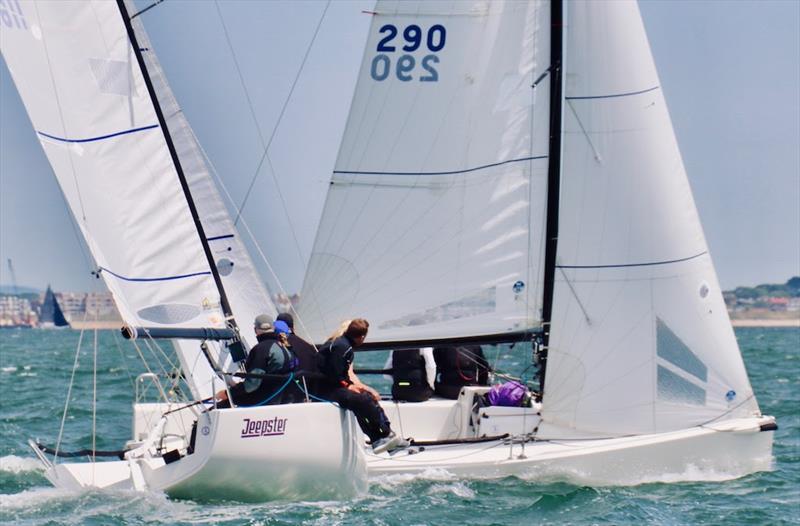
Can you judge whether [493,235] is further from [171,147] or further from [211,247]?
[171,147]

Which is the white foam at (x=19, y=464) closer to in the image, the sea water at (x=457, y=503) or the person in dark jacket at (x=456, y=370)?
the sea water at (x=457, y=503)

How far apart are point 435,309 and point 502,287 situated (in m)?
0.58

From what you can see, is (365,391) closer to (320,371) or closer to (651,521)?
(320,371)

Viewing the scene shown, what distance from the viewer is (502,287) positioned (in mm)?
10547

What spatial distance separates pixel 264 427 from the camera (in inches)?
322

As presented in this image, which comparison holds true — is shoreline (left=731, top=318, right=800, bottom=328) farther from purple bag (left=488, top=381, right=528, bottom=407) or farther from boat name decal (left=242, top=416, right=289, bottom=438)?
boat name decal (left=242, top=416, right=289, bottom=438)

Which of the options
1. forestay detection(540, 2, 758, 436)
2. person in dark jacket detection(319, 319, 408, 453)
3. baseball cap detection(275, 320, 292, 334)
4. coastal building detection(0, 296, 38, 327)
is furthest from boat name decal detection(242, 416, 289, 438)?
coastal building detection(0, 296, 38, 327)

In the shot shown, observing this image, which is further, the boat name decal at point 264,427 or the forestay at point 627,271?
the forestay at point 627,271

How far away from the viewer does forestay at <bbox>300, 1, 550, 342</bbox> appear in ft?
34.6

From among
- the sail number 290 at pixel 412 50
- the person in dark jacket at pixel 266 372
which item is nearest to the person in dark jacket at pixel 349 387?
the person in dark jacket at pixel 266 372

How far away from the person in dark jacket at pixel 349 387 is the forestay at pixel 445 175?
5.84 ft

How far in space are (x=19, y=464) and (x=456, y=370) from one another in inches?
150

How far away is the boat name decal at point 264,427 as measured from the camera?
8141mm

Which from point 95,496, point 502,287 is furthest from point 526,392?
point 95,496
